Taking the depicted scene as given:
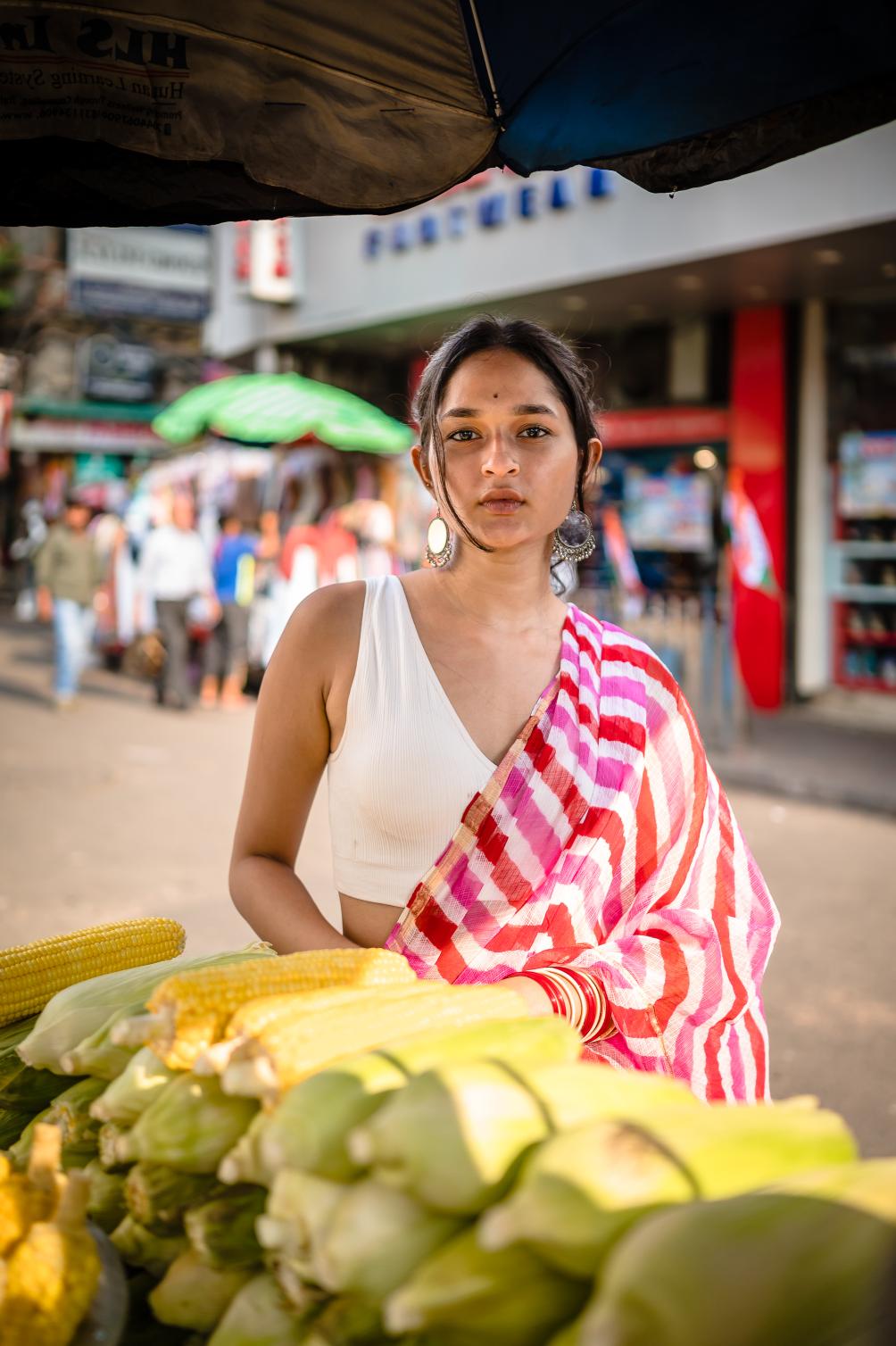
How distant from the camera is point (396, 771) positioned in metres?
2.12

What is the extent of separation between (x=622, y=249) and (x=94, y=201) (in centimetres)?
1029

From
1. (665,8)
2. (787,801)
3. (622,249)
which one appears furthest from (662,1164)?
(622,249)

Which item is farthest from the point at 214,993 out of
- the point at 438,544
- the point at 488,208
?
the point at 488,208

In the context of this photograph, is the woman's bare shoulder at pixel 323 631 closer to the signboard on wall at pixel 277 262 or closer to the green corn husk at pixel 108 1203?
the green corn husk at pixel 108 1203

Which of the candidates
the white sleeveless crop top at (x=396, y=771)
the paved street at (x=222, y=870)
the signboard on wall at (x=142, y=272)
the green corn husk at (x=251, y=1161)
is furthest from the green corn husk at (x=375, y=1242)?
the signboard on wall at (x=142, y=272)

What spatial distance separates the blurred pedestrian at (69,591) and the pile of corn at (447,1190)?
1242 centimetres

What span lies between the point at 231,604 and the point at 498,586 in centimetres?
1177

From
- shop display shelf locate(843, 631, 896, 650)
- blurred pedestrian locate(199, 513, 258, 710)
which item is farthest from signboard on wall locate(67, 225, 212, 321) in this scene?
shop display shelf locate(843, 631, 896, 650)

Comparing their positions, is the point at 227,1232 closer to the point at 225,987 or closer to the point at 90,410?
the point at 225,987

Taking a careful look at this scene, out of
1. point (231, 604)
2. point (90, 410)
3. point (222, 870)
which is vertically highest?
point (90, 410)

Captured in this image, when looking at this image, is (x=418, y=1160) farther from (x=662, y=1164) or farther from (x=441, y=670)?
(x=441, y=670)

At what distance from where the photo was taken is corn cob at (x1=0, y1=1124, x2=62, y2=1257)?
118 cm

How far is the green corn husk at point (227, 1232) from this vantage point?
1177mm

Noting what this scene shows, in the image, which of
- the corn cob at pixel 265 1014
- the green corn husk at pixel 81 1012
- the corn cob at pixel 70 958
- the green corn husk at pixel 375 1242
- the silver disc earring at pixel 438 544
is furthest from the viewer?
the silver disc earring at pixel 438 544
